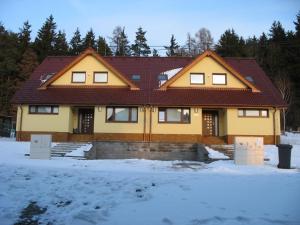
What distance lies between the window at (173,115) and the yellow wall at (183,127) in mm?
307

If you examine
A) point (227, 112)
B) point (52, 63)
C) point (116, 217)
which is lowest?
point (116, 217)

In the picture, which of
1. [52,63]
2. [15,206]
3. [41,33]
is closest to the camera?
[15,206]

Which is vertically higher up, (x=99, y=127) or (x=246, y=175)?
(x=99, y=127)

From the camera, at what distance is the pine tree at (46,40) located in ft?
165

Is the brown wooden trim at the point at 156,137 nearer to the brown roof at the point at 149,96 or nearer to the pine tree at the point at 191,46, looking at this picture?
the brown roof at the point at 149,96

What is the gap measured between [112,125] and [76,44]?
127 feet

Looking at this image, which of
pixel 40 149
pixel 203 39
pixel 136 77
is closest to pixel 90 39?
pixel 203 39

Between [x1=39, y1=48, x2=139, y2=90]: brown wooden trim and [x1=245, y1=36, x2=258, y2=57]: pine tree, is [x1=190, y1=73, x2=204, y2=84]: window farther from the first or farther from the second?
[x1=245, y1=36, x2=258, y2=57]: pine tree

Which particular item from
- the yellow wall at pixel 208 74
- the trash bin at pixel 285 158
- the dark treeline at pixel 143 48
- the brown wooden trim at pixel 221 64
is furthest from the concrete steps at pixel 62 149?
the dark treeline at pixel 143 48

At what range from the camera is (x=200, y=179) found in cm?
998

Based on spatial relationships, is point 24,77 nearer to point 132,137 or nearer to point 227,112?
point 132,137

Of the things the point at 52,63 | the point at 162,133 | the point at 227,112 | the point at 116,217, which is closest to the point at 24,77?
the point at 52,63

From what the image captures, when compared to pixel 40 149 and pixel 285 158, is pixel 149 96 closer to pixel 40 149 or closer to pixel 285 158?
pixel 40 149

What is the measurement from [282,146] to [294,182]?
3668 millimetres
